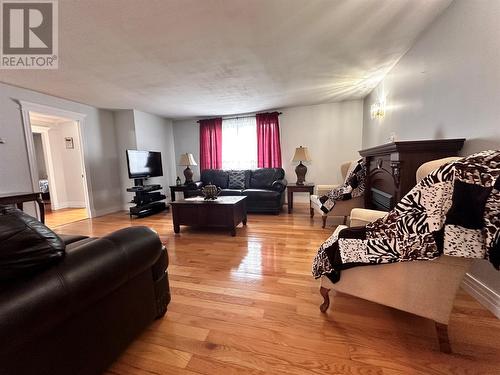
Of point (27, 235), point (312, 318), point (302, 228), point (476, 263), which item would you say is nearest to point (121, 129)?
point (302, 228)

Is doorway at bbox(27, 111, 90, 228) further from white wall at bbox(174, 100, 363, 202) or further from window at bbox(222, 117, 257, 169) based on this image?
white wall at bbox(174, 100, 363, 202)

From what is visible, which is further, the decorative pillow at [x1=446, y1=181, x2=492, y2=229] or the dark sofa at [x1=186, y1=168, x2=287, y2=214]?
the dark sofa at [x1=186, y1=168, x2=287, y2=214]

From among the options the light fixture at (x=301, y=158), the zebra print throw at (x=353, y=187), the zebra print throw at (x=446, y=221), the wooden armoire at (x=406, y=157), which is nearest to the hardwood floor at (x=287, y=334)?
the zebra print throw at (x=446, y=221)

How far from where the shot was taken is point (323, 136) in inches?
196

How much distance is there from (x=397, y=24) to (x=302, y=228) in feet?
8.60

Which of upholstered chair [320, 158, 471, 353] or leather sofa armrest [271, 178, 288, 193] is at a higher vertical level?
leather sofa armrest [271, 178, 288, 193]

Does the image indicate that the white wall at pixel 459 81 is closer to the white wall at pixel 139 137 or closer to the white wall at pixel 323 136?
the white wall at pixel 323 136

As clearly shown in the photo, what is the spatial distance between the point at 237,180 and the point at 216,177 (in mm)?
532

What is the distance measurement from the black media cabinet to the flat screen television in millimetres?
294

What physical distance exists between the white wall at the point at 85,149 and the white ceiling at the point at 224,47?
0.23 m

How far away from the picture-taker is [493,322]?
1.39m

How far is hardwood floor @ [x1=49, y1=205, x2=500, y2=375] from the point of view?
1.13 meters

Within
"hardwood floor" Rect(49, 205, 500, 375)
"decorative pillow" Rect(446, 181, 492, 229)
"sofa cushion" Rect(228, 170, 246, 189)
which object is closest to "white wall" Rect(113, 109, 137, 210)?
"sofa cushion" Rect(228, 170, 246, 189)

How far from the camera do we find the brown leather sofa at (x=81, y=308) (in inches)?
27.7
